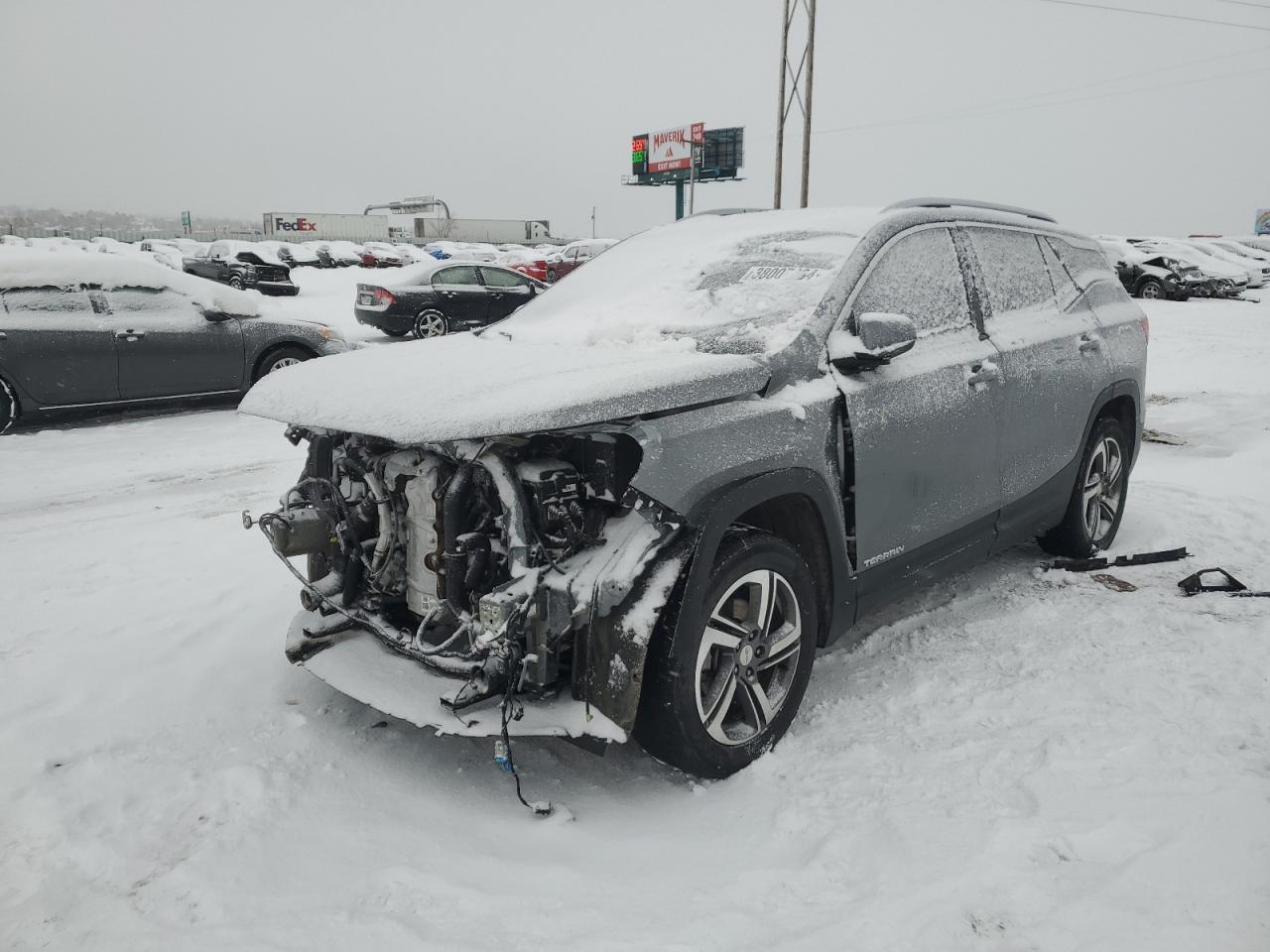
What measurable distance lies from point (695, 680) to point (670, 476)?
63 cm

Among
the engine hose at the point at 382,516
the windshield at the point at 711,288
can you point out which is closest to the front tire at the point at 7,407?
the windshield at the point at 711,288

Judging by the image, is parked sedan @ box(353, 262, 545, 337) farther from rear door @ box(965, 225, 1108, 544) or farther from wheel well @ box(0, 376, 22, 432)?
rear door @ box(965, 225, 1108, 544)

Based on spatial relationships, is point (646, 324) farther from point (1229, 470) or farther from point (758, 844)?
point (1229, 470)

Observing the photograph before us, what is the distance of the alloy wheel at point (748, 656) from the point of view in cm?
273

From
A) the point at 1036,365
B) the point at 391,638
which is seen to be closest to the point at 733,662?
the point at 391,638

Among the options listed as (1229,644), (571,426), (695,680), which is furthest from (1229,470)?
(571,426)

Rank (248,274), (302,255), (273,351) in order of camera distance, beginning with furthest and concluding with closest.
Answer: (302,255)
(248,274)
(273,351)

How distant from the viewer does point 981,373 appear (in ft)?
12.0

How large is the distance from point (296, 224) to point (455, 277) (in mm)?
55499

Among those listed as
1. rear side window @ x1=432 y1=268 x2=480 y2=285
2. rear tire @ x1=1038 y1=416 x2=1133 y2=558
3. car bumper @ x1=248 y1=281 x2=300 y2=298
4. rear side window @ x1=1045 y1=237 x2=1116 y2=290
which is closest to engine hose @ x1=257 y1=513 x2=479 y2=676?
rear tire @ x1=1038 y1=416 x2=1133 y2=558

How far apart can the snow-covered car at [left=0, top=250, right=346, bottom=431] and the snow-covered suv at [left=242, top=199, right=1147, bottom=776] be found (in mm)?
5809

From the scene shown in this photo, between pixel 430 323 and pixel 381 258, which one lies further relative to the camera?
pixel 381 258

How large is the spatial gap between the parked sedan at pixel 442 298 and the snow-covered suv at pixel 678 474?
11.1 metres

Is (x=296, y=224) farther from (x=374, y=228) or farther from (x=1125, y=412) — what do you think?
(x=1125, y=412)
